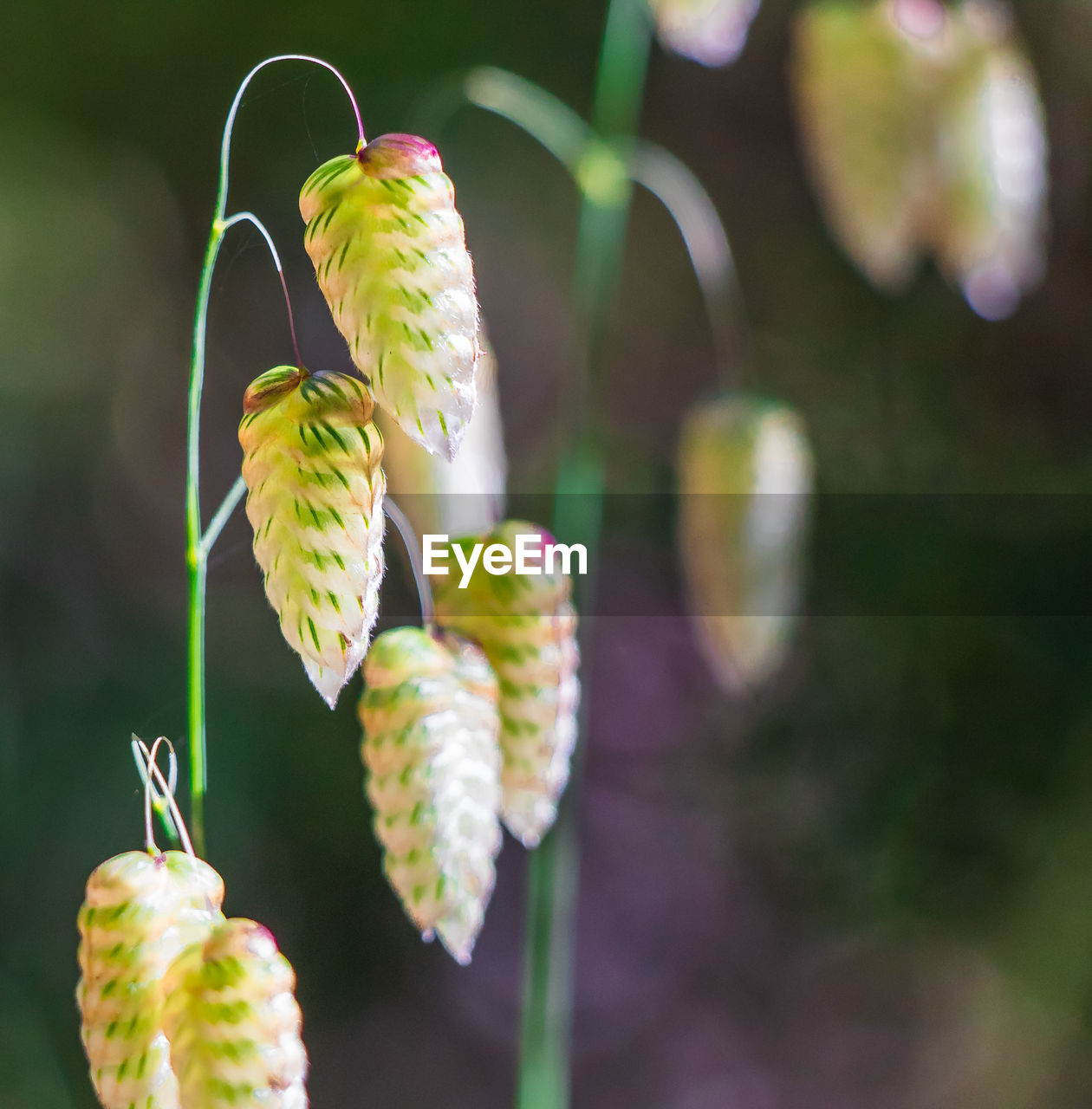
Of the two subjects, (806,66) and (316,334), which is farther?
(316,334)

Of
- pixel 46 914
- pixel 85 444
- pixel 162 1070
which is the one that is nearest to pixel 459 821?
pixel 162 1070

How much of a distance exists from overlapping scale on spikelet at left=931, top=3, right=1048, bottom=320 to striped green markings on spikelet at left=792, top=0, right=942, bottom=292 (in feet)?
0.05

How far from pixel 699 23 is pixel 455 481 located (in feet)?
0.93

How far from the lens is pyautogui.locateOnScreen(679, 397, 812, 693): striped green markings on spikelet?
78 centimetres

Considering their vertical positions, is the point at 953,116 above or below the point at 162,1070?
above

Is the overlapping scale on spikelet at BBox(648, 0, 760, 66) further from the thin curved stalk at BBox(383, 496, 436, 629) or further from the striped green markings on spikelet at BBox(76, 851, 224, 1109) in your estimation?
the striped green markings on spikelet at BBox(76, 851, 224, 1109)

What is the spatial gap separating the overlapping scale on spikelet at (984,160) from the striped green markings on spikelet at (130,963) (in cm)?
54

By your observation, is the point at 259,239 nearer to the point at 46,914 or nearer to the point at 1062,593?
the point at 46,914

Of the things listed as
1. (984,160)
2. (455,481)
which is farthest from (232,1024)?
(984,160)

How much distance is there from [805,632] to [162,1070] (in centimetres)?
125

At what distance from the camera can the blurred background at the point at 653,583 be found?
1365 mm

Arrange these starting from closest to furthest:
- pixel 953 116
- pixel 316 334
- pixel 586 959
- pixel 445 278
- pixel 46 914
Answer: pixel 445 278 < pixel 953 116 < pixel 46 914 < pixel 316 334 < pixel 586 959

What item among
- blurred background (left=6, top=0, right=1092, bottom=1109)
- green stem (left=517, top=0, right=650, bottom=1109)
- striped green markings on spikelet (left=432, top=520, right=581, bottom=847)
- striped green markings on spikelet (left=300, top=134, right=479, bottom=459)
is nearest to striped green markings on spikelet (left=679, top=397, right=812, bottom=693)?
green stem (left=517, top=0, right=650, bottom=1109)

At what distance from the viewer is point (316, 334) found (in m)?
1.39
